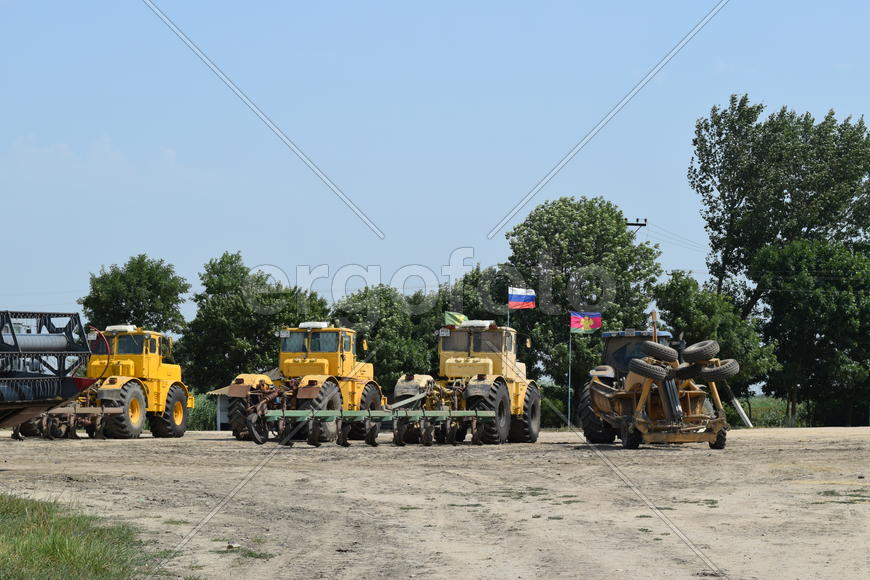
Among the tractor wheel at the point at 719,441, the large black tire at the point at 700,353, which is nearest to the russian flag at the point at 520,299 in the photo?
the tractor wheel at the point at 719,441

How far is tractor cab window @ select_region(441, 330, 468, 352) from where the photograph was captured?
29.7m

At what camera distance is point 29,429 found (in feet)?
99.7

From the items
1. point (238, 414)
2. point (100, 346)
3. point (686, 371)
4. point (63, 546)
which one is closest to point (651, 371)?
point (686, 371)

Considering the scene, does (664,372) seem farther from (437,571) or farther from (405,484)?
(437,571)

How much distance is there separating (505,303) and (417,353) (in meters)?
11.7

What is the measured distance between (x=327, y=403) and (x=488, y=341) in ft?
16.0

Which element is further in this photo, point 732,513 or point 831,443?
point 831,443

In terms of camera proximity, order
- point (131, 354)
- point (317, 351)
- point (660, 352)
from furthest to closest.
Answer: point (131, 354)
point (317, 351)
point (660, 352)

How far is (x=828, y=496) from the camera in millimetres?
15398

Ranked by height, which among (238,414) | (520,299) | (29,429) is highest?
(520,299)

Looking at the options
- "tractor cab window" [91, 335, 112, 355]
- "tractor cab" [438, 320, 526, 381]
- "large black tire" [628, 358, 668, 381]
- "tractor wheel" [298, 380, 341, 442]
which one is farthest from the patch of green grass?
"tractor cab window" [91, 335, 112, 355]

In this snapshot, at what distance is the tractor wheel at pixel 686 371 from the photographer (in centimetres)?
2478

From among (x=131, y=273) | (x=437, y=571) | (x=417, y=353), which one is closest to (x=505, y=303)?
(x=417, y=353)

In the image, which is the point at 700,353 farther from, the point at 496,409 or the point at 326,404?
the point at 326,404
